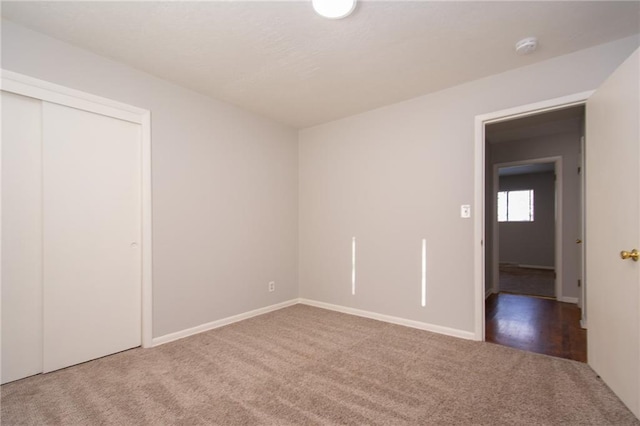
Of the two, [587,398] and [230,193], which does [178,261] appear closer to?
[230,193]

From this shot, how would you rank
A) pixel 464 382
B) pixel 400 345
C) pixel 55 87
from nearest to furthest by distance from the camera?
pixel 464 382, pixel 55 87, pixel 400 345

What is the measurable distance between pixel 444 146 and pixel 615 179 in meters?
1.47

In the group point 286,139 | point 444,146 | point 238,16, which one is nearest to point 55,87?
point 238,16

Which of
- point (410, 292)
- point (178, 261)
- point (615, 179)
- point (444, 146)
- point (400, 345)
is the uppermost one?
point (444, 146)

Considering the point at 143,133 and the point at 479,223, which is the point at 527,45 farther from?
the point at 143,133

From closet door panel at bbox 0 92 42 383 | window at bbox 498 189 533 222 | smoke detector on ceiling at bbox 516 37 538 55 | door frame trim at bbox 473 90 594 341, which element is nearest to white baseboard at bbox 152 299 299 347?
closet door panel at bbox 0 92 42 383

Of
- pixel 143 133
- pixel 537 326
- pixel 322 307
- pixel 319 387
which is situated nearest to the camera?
pixel 319 387

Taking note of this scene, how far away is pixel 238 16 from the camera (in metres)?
2.08

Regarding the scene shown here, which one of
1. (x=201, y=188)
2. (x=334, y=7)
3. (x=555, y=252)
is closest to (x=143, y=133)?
(x=201, y=188)

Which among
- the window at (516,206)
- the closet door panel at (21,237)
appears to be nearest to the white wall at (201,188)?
the closet door panel at (21,237)

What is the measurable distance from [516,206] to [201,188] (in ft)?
28.9

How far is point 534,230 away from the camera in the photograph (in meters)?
8.26

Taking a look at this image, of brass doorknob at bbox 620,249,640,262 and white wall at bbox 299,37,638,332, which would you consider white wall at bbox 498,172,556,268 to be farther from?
brass doorknob at bbox 620,249,640,262

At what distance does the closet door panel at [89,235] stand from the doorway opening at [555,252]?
3.45 meters
